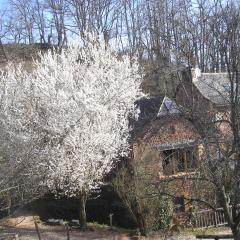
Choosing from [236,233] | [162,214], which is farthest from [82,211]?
[236,233]

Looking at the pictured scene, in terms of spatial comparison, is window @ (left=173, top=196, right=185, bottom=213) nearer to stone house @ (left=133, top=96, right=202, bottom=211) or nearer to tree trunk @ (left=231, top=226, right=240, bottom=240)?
stone house @ (left=133, top=96, right=202, bottom=211)

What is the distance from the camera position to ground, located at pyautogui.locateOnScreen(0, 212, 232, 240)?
2047 centimetres

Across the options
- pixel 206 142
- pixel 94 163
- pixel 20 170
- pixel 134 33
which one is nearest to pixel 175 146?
pixel 94 163

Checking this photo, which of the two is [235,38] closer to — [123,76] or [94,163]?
[94,163]

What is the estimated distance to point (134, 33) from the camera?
49.9 m

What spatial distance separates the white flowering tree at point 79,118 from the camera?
21531 millimetres

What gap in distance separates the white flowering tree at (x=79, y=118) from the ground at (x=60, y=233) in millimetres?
1070

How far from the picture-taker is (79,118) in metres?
21.6

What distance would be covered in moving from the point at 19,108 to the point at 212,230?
10653 millimetres

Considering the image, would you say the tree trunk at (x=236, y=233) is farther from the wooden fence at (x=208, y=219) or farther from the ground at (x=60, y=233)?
the wooden fence at (x=208, y=219)

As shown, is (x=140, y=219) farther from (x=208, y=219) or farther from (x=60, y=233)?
(x=208, y=219)

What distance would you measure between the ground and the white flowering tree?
107 centimetres

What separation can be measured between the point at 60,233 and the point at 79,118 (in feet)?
16.5

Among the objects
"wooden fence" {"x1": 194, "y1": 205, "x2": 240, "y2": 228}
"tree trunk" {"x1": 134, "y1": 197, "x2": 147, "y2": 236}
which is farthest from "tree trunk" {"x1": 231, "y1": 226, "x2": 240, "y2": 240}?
"wooden fence" {"x1": 194, "y1": 205, "x2": 240, "y2": 228}
